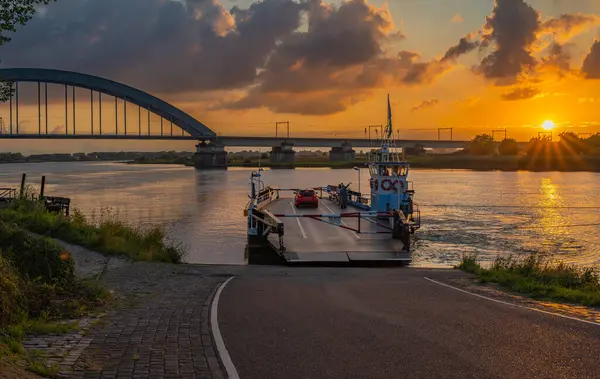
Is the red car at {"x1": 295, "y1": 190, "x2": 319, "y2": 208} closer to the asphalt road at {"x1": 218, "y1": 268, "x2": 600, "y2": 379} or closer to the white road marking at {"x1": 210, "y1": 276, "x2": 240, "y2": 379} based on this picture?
the asphalt road at {"x1": 218, "y1": 268, "x2": 600, "y2": 379}

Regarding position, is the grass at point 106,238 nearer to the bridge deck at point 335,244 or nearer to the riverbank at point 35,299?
the bridge deck at point 335,244

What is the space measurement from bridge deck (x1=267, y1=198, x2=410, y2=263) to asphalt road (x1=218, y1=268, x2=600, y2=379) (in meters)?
9.01

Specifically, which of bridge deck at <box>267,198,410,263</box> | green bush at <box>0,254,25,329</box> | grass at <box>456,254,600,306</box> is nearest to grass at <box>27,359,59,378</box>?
green bush at <box>0,254,25,329</box>

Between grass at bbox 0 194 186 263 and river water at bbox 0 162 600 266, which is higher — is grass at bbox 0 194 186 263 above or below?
above

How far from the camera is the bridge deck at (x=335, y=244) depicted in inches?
912

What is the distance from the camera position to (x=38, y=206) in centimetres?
3469

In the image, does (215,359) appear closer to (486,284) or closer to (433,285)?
(433,285)

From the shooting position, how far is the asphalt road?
772cm

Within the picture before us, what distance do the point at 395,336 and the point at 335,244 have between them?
56.3 feet

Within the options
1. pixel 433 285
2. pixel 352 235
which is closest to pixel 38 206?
pixel 352 235

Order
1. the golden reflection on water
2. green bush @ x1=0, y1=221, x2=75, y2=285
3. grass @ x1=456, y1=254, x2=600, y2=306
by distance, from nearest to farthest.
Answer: green bush @ x1=0, y1=221, x2=75, y2=285 → grass @ x1=456, y1=254, x2=600, y2=306 → the golden reflection on water

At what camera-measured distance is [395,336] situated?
30.7 feet

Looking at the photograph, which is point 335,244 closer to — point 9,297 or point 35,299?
point 35,299

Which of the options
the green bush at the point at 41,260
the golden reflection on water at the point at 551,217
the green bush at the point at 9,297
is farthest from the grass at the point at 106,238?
the golden reflection on water at the point at 551,217
